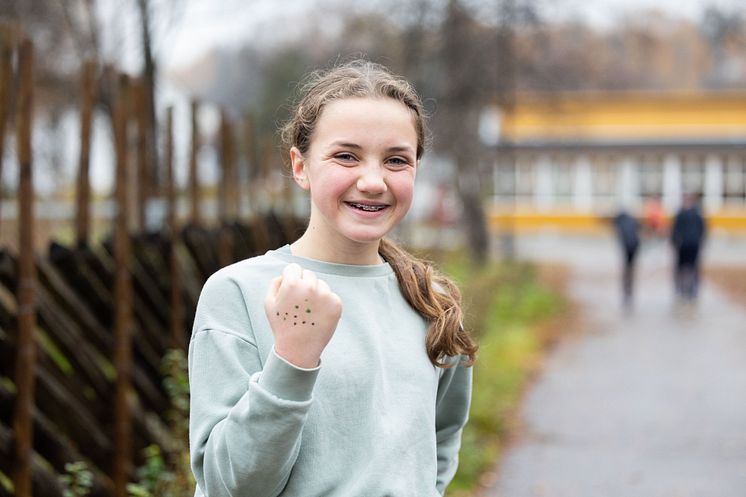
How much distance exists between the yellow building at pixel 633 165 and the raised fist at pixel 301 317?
36.7m

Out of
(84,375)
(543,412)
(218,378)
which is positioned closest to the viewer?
(218,378)

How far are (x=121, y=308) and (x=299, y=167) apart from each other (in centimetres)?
348

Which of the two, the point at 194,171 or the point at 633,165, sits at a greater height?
the point at 633,165

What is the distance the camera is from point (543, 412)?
919 cm

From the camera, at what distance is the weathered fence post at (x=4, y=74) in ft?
14.4

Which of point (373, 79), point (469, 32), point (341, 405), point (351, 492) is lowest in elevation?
point (351, 492)

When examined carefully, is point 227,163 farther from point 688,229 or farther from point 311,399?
point 688,229

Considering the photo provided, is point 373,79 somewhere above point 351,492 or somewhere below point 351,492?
above

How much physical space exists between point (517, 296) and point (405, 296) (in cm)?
1488

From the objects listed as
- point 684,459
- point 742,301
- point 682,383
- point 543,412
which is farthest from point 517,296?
point 684,459

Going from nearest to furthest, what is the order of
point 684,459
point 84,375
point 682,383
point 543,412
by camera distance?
point 84,375 → point 684,459 → point 543,412 → point 682,383

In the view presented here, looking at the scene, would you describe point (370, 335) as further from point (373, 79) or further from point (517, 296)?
point (517, 296)

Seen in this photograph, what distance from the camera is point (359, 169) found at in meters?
2.01

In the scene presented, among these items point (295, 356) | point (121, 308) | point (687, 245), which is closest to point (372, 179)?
point (295, 356)
